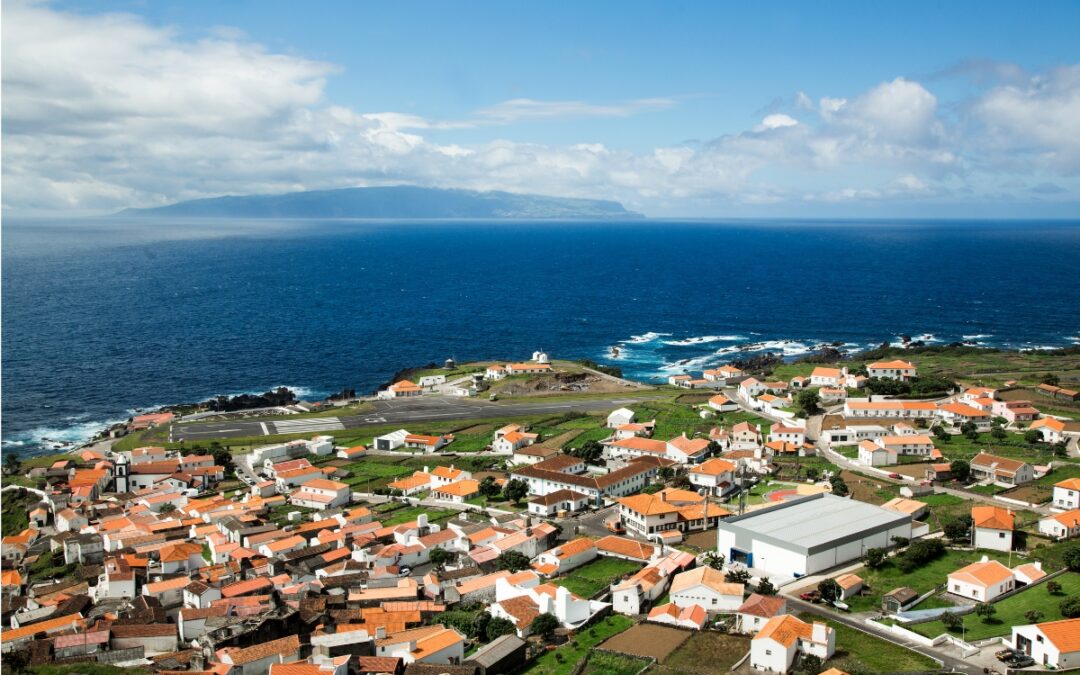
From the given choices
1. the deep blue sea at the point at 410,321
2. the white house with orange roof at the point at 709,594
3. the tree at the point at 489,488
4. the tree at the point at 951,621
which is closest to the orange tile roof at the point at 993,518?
the tree at the point at 951,621

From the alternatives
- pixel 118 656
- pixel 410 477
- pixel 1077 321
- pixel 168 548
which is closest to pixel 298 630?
pixel 118 656

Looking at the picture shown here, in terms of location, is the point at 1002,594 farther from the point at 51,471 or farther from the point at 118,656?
the point at 51,471

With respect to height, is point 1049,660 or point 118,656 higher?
point 1049,660

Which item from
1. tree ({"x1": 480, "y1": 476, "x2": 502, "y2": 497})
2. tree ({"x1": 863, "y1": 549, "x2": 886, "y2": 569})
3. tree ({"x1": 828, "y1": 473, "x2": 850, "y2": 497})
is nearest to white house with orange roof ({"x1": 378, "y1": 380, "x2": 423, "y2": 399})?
tree ({"x1": 480, "y1": 476, "x2": 502, "y2": 497})

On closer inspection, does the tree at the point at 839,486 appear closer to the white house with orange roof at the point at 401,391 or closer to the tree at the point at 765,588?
the tree at the point at 765,588

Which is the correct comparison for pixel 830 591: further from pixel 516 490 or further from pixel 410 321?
pixel 410 321

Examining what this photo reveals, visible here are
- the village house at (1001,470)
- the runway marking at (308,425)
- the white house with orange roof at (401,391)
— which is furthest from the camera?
the white house with orange roof at (401,391)
